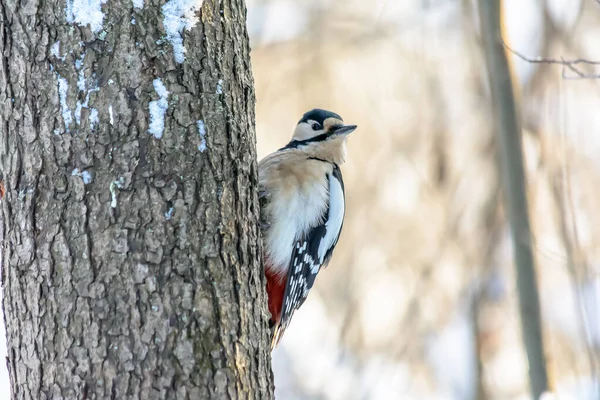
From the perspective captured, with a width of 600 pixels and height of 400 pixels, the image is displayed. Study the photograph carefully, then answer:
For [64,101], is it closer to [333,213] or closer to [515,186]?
[333,213]

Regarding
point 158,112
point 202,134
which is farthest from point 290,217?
point 158,112

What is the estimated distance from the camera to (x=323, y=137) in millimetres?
3590

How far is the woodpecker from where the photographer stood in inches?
122

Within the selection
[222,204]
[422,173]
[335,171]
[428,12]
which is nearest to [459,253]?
[422,173]

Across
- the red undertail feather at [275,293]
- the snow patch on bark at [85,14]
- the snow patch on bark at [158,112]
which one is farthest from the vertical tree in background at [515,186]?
the snow patch on bark at [85,14]

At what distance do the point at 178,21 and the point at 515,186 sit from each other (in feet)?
6.73

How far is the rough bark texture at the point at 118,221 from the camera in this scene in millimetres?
1886

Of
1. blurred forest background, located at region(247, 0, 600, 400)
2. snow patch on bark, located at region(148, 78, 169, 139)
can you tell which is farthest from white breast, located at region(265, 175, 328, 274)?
blurred forest background, located at region(247, 0, 600, 400)

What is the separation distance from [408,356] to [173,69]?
4077 mm

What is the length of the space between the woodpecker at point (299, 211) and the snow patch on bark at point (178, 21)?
1.13 m

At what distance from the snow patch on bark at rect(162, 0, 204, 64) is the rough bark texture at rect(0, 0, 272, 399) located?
0.01 metres

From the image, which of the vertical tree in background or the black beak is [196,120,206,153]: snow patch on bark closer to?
the black beak

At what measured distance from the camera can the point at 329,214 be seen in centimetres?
336

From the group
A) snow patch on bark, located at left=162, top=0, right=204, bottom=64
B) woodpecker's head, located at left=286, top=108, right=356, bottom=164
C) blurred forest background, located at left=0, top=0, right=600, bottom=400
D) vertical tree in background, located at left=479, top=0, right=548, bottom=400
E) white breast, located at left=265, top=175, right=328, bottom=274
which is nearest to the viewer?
snow patch on bark, located at left=162, top=0, right=204, bottom=64
